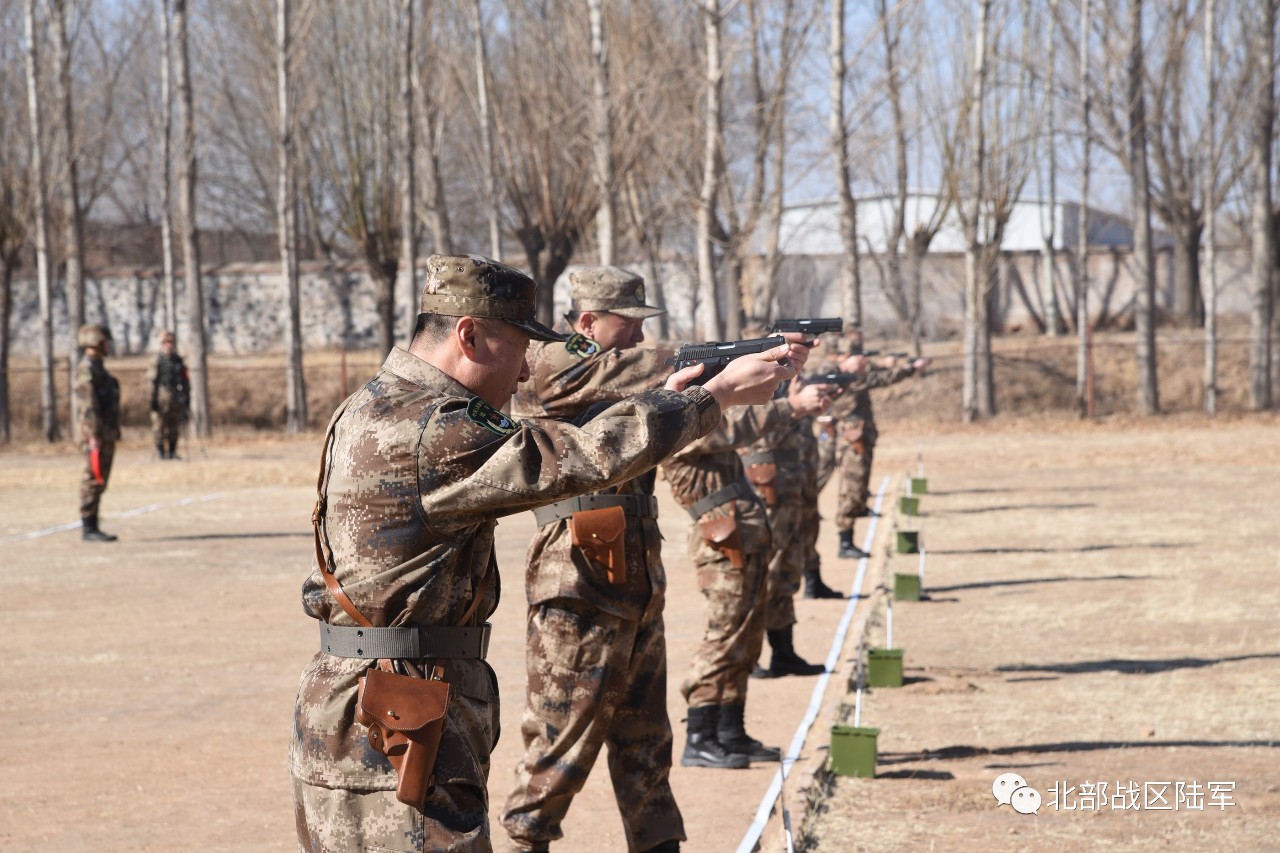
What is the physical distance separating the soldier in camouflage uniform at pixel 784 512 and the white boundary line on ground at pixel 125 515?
31.2ft

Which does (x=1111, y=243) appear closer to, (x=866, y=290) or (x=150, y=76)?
(x=866, y=290)

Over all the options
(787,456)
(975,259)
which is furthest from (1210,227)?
(787,456)

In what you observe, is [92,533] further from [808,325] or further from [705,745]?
[808,325]

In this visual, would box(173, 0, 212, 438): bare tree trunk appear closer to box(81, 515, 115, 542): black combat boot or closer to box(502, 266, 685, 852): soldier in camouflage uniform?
box(81, 515, 115, 542): black combat boot

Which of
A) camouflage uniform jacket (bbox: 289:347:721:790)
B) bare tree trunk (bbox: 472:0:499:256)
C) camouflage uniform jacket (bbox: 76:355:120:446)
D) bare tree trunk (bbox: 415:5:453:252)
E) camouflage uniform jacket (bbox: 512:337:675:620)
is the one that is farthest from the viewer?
bare tree trunk (bbox: 472:0:499:256)

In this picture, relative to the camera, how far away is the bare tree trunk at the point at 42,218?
29.2 meters

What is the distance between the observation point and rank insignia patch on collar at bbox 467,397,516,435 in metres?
3.20

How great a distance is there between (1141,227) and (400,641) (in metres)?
29.2

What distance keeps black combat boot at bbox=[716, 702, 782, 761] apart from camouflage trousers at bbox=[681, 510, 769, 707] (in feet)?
0.15

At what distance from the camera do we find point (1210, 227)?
32281 millimetres

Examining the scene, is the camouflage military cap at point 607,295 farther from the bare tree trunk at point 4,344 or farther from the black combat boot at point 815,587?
the bare tree trunk at point 4,344

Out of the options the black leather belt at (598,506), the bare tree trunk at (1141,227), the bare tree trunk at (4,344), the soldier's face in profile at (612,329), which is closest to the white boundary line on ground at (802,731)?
the black leather belt at (598,506)

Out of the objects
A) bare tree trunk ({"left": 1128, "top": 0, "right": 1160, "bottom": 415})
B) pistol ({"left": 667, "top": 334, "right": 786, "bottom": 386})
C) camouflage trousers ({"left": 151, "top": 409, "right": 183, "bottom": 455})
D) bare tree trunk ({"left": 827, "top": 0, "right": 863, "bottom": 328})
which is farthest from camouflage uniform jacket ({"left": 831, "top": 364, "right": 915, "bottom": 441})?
bare tree trunk ({"left": 1128, "top": 0, "right": 1160, "bottom": 415})

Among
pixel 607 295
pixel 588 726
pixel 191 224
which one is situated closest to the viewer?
pixel 588 726
